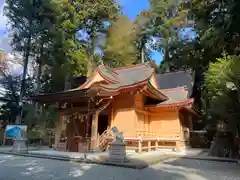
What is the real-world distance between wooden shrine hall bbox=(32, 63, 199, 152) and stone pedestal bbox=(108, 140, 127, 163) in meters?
2.26

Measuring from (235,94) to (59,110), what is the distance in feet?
25.8

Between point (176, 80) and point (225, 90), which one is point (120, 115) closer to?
point (225, 90)

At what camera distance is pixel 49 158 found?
23.7 feet

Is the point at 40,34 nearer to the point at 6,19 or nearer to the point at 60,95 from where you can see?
the point at 6,19

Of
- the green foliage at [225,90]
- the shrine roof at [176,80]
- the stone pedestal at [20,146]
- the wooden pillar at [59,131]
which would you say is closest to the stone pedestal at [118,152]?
the green foliage at [225,90]

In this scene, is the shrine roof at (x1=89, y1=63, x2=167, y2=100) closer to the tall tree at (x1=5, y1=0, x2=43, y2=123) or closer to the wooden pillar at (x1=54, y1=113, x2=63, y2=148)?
the wooden pillar at (x1=54, y1=113, x2=63, y2=148)

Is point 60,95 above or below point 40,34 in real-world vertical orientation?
below

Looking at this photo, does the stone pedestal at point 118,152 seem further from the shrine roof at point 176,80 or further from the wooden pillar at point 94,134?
the shrine roof at point 176,80

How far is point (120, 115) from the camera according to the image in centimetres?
958

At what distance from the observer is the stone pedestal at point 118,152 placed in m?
6.07

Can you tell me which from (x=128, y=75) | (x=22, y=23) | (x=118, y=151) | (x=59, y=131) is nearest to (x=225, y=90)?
(x=118, y=151)


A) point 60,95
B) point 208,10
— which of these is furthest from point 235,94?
point 60,95

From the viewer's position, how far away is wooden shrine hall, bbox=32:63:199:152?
8836 millimetres

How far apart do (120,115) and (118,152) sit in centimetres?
346
